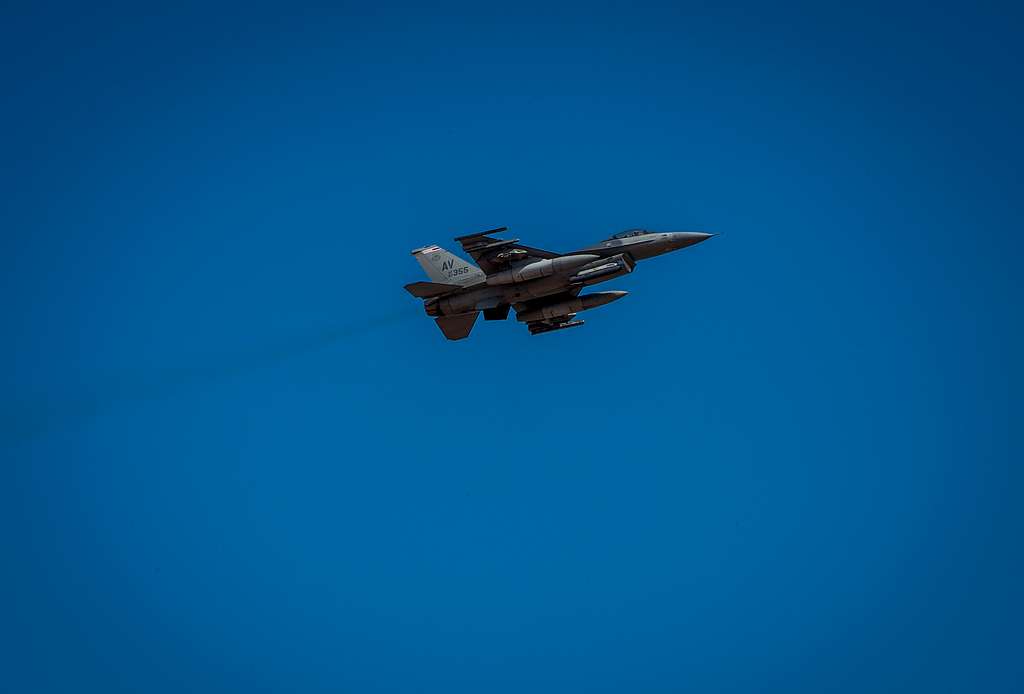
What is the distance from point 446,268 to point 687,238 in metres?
11.1

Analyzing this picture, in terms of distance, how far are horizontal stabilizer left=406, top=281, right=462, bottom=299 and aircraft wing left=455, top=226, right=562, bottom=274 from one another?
1.68 meters

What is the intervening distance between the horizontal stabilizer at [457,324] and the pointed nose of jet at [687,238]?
31.7ft

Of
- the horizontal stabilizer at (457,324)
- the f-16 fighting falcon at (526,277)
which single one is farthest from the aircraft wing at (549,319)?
the horizontal stabilizer at (457,324)

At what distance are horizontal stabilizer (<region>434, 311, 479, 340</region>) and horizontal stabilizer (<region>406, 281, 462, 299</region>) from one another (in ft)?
4.45

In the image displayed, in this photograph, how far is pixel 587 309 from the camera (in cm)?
5203

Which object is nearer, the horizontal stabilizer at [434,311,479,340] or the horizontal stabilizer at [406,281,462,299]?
the horizontal stabilizer at [406,281,462,299]

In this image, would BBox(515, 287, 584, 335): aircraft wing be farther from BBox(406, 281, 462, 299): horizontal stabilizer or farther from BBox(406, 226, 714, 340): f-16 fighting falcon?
BBox(406, 281, 462, 299): horizontal stabilizer

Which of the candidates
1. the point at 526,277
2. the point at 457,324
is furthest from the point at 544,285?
the point at 457,324

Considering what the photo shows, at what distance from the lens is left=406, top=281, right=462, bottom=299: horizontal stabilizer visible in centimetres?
4988

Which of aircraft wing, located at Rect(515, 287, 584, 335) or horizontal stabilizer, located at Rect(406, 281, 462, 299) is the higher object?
horizontal stabilizer, located at Rect(406, 281, 462, 299)

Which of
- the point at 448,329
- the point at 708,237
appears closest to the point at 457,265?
the point at 448,329

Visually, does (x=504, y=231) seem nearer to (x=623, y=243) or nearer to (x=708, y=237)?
(x=623, y=243)

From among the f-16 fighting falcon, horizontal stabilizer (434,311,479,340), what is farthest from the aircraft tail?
horizontal stabilizer (434,311,479,340)

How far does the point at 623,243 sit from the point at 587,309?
3662 millimetres
